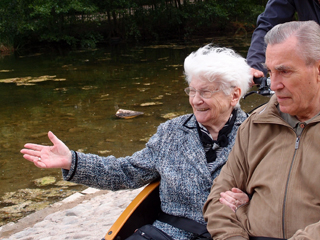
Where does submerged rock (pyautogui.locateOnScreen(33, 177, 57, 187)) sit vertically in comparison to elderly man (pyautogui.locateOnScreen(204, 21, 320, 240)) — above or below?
below

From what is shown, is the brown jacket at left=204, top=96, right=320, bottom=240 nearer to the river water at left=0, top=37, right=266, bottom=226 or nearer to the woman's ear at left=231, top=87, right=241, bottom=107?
the woman's ear at left=231, top=87, right=241, bottom=107

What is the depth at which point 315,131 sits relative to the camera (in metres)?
1.38

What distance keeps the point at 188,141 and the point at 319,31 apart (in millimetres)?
810

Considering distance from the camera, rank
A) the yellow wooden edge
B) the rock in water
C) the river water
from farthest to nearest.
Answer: the rock in water → the river water → the yellow wooden edge

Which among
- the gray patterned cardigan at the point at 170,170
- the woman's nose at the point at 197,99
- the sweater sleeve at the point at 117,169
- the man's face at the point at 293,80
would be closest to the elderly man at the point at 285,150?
the man's face at the point at 293,80

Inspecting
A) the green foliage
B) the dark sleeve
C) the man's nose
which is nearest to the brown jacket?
the man's nose

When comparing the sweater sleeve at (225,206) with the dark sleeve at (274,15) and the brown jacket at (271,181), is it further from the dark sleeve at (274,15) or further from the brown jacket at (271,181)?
the dark sleeve at (274,15)

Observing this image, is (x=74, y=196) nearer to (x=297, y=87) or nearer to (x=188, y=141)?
(x=188, y=141)

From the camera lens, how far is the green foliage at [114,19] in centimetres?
1739

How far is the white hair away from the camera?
1.90 metres

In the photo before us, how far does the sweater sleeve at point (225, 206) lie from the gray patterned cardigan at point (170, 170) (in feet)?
0.75

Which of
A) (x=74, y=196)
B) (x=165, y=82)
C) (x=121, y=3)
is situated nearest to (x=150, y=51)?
(x=121, y=3)

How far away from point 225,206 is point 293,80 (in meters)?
0.55

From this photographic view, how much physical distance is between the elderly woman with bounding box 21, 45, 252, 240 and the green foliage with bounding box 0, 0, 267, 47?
15953 mm
